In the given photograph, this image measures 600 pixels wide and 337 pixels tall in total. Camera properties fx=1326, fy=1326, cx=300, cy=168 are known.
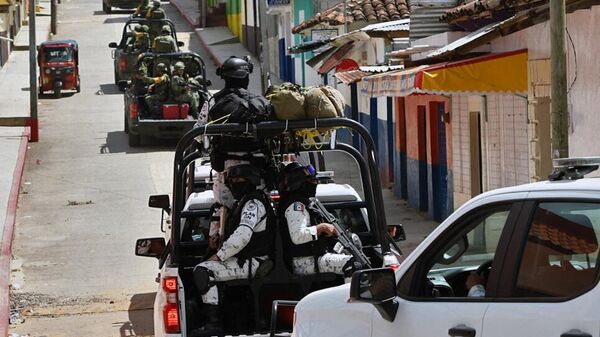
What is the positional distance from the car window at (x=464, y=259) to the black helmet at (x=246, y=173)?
284 centimetres

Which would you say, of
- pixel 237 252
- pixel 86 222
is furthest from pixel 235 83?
pixel 86 222

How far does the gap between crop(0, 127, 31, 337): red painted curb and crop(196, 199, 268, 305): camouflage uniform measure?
586 centimetres

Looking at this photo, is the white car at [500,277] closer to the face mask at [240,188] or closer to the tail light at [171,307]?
the tail light at [171,307]

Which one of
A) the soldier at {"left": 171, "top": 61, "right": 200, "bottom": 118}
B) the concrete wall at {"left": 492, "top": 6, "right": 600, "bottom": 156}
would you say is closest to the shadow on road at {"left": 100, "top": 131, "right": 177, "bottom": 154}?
the soldier at {"left": 171, "top": 61, "right": 200, "bottom": 118}

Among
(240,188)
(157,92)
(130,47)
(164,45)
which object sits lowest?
(240,188)

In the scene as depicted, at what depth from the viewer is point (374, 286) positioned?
5.74 meters

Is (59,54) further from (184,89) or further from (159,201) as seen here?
(159,201)

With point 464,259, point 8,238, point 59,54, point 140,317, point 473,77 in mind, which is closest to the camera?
point 464,259

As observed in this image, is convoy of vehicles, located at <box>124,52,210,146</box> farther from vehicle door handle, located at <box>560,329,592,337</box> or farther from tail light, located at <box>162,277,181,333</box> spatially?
vehicle door handle, located at <box>560,329,592,337</box>

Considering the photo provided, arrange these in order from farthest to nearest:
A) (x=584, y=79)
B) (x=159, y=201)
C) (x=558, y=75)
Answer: (x=584, y=79) < (x=159, y=201) < (x=558, y=75)

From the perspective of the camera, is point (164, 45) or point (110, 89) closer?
point (164, 45)

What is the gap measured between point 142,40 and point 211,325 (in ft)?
99.5

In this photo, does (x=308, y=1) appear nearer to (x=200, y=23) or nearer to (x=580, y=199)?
(x=200, y=23)

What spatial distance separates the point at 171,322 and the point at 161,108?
21.5 meters
